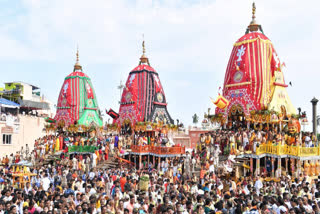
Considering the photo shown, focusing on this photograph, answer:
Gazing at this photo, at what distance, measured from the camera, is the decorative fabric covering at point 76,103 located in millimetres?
39500

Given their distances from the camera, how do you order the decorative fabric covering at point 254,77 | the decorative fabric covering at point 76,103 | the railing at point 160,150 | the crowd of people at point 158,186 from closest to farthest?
the crowd of people at point 158,186
the railing at point 160,150
the decorative fabric covering at point 254,77
the decorative fabric covering at point 76,103

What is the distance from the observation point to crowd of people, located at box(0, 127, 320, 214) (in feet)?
28.0

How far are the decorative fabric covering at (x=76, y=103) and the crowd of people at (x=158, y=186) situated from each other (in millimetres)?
6116

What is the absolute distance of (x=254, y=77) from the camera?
26391mm

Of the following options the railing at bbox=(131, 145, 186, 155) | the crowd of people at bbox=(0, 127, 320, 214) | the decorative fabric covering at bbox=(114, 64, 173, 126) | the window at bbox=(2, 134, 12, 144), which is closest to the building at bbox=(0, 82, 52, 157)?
the window at bbox=(2, 134, 12, 144)

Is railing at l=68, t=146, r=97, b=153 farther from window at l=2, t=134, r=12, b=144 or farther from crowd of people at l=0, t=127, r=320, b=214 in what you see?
window at l=2, t=134, r=12, b=144

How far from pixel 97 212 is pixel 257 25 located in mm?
23903

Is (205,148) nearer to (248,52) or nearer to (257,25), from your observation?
(248,52)

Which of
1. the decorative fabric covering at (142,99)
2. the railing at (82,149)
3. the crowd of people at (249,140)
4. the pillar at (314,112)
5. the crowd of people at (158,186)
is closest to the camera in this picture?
the crowd of people at (158,186)

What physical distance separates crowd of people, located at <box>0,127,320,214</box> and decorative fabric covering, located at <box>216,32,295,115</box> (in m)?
3.44

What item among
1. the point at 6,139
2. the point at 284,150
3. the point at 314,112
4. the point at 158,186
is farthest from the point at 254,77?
the point at 6,139

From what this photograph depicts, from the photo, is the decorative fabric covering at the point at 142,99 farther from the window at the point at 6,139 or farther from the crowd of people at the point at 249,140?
the window at the point at 6,139

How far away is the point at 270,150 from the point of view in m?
20.3

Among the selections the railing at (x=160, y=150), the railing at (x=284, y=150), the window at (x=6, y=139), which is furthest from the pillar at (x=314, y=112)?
the window at (x=6, y=139)
